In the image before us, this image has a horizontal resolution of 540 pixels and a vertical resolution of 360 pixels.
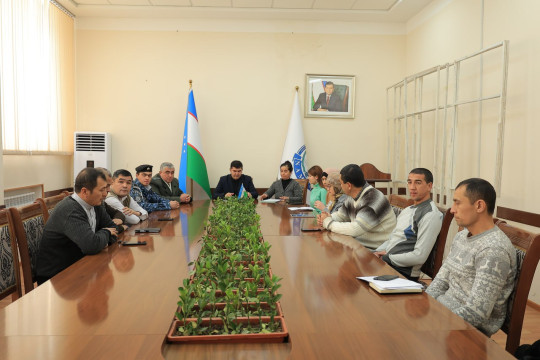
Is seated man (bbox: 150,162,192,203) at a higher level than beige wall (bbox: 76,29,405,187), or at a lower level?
lower

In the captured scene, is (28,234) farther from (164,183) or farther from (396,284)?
(164,183)

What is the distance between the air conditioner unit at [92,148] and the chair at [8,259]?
13.7 ft

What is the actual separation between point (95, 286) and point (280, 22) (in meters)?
5.74

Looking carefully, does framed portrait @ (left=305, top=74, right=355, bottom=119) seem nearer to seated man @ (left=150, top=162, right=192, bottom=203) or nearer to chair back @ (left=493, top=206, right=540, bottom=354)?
seated man @ (left=150, top=162, right=192, bottom=203)

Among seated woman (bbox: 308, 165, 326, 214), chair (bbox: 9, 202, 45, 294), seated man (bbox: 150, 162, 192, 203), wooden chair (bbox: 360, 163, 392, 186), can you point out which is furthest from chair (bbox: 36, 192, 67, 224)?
wooden chair (bbox: 360, 163, 392, 186)

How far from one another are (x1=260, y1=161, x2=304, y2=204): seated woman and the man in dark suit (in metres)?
1.27

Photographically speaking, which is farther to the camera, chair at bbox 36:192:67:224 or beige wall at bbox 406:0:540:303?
beige wall at bbox 406:0:540:303

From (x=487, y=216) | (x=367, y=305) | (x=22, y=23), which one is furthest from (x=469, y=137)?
(x=22, y=23)

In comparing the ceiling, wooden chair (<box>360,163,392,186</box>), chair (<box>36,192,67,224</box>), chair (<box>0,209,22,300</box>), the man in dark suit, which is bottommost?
chair (<box>0,209,22,300</box>)

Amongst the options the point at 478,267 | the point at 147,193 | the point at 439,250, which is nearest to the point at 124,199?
the point at 147,193

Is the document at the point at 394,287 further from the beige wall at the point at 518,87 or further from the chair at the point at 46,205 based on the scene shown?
the beige wall at the point at 518,87

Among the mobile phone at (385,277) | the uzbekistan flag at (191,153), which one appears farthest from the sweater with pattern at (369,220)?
the uzbekistan flag at (191,153)

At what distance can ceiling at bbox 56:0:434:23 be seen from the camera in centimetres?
610

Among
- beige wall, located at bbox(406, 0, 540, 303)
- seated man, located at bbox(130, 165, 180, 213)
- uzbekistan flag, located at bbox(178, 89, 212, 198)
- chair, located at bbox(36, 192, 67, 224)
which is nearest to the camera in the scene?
chair, located at bbox(36, 192, 67, 224)
